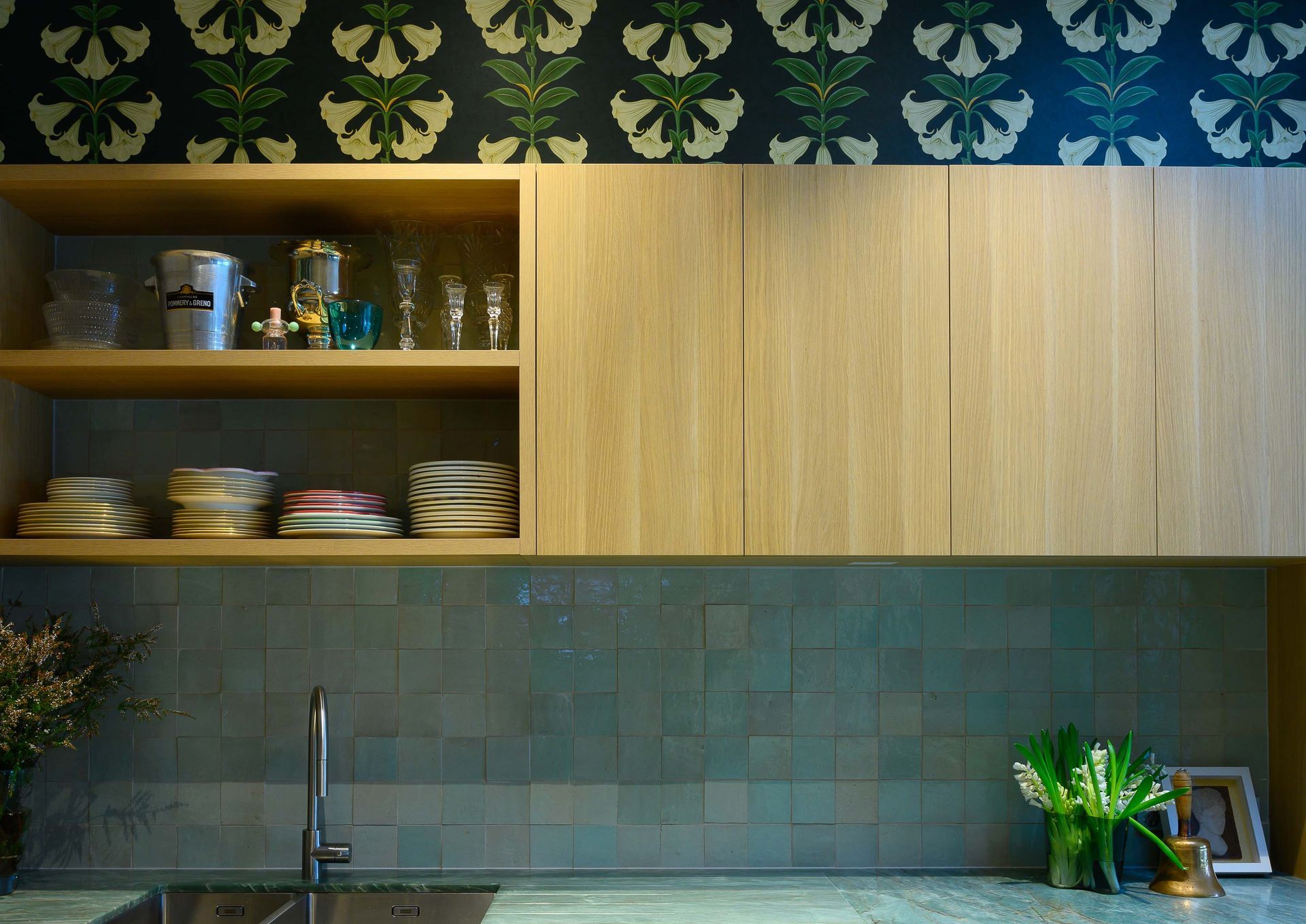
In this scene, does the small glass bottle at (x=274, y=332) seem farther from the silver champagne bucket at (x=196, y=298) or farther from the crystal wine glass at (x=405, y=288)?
the crystal wine glass at (x=405, y=288)

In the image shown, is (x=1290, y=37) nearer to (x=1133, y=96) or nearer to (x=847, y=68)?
(x=1133, y=96)

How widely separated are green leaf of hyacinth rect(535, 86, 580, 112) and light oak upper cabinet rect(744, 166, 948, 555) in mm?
617

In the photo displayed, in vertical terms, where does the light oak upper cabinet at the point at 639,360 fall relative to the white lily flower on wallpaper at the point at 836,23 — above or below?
below

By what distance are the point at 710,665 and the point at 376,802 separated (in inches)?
31.3

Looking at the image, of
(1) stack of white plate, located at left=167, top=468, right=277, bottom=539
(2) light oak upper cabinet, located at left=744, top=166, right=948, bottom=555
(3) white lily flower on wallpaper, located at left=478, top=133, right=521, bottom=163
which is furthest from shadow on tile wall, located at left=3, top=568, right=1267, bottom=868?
(3) white lily flower on wallpaper, located at left=478, top=133, right=521, bottom=163

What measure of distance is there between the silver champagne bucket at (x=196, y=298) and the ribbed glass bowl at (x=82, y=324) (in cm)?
12

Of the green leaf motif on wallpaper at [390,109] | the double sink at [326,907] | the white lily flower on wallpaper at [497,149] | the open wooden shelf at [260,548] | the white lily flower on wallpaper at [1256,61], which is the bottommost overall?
the double sink at [326,907]

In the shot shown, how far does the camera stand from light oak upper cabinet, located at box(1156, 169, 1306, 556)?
206 cm

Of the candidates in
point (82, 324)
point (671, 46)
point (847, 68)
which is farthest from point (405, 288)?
point (847, 68)

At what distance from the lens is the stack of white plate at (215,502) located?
2141 mm

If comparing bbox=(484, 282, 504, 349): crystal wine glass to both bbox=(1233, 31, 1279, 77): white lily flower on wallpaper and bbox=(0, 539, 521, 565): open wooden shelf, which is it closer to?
bbox=(0, 539, 521, 565): open wooden shelf

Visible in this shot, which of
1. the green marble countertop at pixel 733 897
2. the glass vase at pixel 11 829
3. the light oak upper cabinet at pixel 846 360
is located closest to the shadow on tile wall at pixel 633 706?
the green marble countertop at pixel 733 897

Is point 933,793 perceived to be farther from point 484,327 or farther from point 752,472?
point 484,327

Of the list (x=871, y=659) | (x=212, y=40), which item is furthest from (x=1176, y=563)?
(x=212, y=40)
